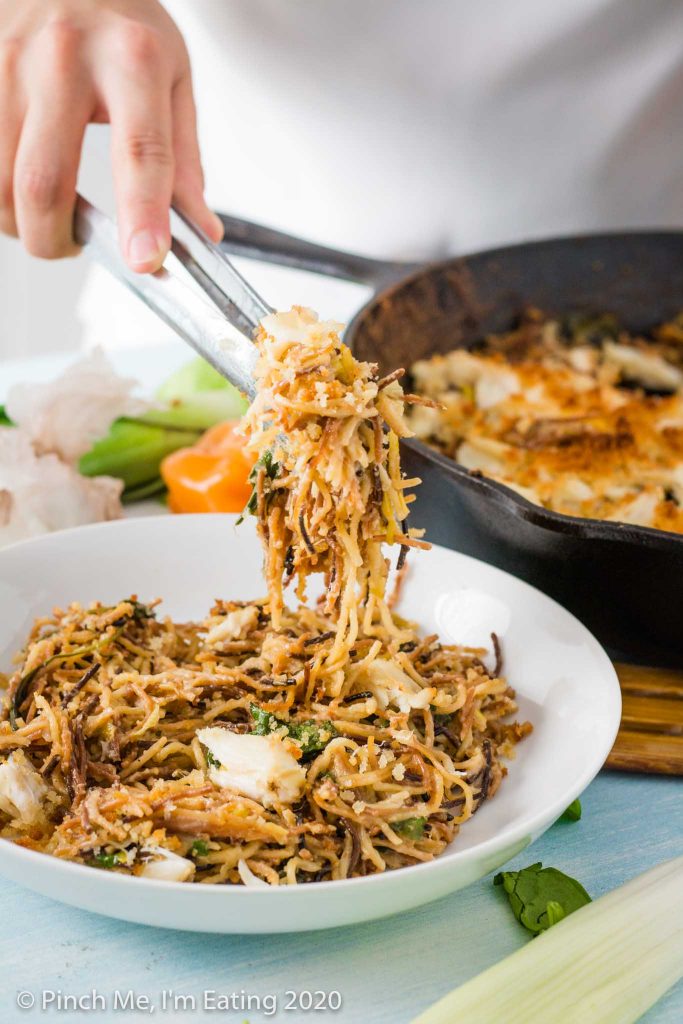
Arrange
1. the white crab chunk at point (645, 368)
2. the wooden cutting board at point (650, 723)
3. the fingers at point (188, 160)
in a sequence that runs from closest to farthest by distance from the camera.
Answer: the wooden cutting board at point (650, 723), the fingers at point (188, 160), the white crab chunk at point (645, 368)

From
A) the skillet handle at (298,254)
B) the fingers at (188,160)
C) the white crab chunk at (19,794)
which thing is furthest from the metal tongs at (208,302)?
the skillet handle at (298,254)

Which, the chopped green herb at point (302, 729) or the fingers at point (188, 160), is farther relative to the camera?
the fingers at point (188, 160)

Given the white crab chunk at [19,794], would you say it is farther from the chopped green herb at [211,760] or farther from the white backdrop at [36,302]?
the white backdrop at [36,302]

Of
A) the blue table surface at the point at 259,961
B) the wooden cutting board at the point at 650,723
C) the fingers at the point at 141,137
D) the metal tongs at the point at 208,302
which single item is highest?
the fingers at the point at 141,137

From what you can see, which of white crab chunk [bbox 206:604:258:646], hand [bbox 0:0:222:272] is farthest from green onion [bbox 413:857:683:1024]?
hand [bbox 0:0:222:272]

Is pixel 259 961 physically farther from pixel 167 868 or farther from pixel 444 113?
pixel 444 113

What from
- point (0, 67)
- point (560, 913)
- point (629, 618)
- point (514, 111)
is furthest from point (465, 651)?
point (514, 111)

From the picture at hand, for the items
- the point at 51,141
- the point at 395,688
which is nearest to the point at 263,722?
the point at 395,688
